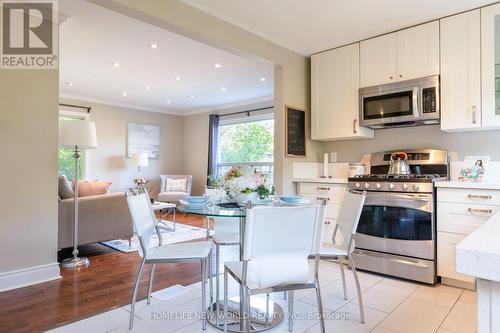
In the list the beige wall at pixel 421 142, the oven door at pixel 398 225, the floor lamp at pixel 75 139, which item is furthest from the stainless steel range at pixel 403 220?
the floor lamp at pixel 75 139

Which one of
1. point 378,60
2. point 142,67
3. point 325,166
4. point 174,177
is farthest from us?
point 174,177

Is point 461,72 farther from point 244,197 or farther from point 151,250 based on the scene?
point 151,250

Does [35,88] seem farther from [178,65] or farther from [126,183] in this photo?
[126,183]

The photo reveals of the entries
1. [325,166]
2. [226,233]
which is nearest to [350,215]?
[226,233]

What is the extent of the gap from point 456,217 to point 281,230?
6.64ft

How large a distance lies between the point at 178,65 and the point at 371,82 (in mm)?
2626

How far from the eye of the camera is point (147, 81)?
532cm

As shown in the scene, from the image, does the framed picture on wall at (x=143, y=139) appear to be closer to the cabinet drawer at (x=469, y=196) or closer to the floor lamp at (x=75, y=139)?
the floor lamp at (x=75, y=139)

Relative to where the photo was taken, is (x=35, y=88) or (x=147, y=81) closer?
(x=35, y=88)

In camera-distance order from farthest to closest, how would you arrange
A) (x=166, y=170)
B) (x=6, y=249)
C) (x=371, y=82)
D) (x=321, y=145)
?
(x=166, y=170) → (x=321, y=145) → (x=371, y=82) → (x=6, y=249)

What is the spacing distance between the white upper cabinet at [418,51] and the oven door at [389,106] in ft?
0.56

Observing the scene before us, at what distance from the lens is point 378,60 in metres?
3.38

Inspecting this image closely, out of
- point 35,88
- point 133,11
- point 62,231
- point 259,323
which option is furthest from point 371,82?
point 62,231

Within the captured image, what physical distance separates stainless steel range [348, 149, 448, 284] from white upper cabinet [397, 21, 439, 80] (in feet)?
2.65
